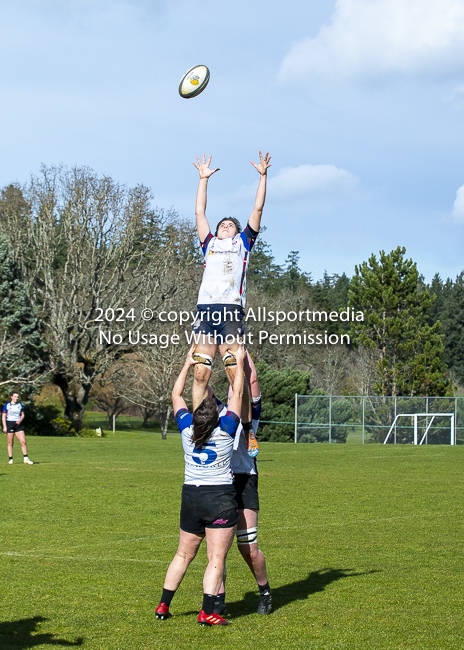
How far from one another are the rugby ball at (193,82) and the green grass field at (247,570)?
538cm

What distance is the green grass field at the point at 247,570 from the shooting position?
5.75 meters

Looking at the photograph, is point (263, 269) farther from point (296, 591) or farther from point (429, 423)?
point (296, 591)

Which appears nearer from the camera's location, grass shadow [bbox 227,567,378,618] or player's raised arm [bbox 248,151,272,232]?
grass shadow [bbox 227,567,378,618]

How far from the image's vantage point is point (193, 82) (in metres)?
8.66

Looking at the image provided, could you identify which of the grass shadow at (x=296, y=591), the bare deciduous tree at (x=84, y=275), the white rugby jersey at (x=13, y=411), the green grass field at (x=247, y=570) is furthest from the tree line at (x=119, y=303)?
the grass shadow at (x=296, y=591)

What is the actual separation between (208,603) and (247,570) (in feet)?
9.96

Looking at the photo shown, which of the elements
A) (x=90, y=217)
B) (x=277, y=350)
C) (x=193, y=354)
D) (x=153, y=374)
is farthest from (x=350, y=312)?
(x=193, y=354)

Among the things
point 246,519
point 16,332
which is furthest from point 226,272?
point 16,332

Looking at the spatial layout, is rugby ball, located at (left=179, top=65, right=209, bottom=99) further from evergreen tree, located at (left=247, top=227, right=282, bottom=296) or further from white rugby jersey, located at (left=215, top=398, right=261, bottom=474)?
evergreen tree, located at (left=247, top=227, right=282, bottom=296)

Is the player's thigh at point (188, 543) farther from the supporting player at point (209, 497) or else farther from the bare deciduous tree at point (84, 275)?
the bare deciduous tree at point (84, 275)

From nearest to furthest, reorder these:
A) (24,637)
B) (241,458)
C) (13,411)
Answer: (24,637) → (241,458) → (13,411)

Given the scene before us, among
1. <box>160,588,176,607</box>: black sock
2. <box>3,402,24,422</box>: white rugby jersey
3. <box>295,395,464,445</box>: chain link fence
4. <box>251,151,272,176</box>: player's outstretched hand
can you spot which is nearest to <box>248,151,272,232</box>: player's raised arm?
<box>251,151,272,176</box>: player's outstretched hand

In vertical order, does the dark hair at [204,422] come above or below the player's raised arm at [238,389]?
below

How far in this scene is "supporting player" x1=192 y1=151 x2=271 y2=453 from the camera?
7.07 meters
